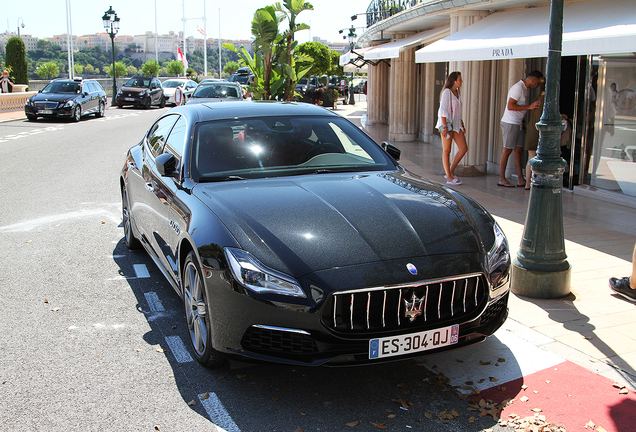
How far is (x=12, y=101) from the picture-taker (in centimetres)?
3056

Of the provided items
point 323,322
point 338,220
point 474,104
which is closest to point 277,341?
point 323,322

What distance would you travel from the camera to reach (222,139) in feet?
16.1

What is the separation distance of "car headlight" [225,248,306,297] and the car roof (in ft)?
6.30

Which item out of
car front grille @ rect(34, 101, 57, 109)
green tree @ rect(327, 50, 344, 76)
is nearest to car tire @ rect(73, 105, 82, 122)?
car front grille @ rect(34, 101, 57, 109)

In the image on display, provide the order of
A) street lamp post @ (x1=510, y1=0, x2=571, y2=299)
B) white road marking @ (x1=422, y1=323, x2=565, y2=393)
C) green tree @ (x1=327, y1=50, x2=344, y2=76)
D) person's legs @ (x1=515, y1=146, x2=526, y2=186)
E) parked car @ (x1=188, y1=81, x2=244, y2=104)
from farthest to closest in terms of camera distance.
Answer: green tree @ (x1=327, y1=50, x2=344, y2=76), parked car @ (x1=188, y1=81, x2=244, y2=104), person's legs @ (x1=515, y1=146, x2=526, y2=186), street lamp post @ (x1=510, y1=0, x2=571, y2=299), white road marking @ (x1=422, y1=323, x2=565, y2=393)

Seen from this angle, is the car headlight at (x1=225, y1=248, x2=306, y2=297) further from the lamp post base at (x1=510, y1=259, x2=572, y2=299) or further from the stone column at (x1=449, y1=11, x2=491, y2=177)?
the stone column at (x1=449, y1=11, x2=491, y2=177)

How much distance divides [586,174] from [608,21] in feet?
9.21

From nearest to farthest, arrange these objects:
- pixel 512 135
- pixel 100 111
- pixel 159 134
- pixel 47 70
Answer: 1. pixel 159 134
2. pixel 512 135
3. pixel 100 111
4. pixel 47 70

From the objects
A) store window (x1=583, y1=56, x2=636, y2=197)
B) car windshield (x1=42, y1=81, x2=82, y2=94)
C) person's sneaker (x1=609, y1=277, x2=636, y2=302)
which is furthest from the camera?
car windshield (x1=42, y1=81, x2=82, y2=94)

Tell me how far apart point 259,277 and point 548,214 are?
2.80 m

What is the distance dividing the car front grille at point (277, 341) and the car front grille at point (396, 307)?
0.52 feet

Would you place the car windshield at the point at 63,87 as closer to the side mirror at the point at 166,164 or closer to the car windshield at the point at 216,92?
the car windshield at the point at 216,92

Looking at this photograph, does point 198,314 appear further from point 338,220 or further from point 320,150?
point 320,150

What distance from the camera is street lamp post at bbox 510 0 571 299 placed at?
16.9 ft
